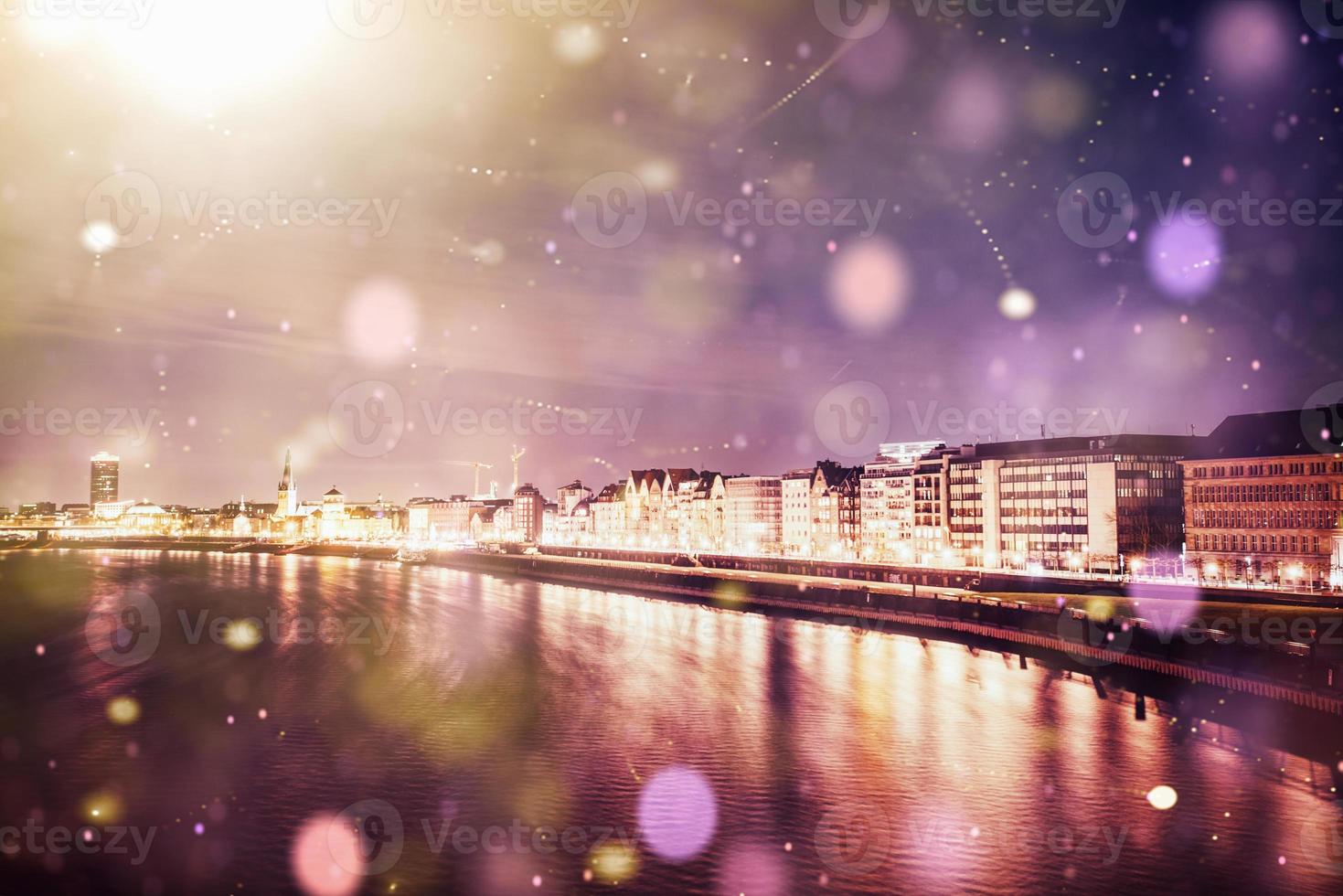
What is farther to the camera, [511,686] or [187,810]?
[511,686]

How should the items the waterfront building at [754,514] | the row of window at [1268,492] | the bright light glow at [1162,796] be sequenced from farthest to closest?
the waterfront building at [754,514] < the row of window at [1268,492] < the bright light glow at [1162,796]

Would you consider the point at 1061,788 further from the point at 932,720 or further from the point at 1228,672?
the point at 1228,672

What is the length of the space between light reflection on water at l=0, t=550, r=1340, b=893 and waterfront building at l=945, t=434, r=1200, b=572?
1847 inches

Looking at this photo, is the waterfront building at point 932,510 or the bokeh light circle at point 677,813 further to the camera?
the waterfront building at point 932,510

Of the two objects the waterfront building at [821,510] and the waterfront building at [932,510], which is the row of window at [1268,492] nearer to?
the waterfront building at [932,510]

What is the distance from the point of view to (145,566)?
139625mm

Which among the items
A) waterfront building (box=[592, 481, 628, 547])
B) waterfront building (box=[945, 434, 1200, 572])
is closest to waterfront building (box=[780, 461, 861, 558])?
waterfront building (box=[945, 434, 1200, 572])

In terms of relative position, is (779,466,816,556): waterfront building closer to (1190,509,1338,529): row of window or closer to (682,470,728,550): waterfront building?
(682,470,728,550): waterfront building

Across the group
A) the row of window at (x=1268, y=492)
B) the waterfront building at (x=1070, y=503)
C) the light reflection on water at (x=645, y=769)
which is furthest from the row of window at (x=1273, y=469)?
the light reflection on water at (x=645, y=769)

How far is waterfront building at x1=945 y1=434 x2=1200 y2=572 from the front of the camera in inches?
3671

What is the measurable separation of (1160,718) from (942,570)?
1973 inches

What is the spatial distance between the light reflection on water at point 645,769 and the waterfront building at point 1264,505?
3623cm

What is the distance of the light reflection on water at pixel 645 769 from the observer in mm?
21312

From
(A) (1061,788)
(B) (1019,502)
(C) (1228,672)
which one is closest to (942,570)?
(B) (1019,502)
